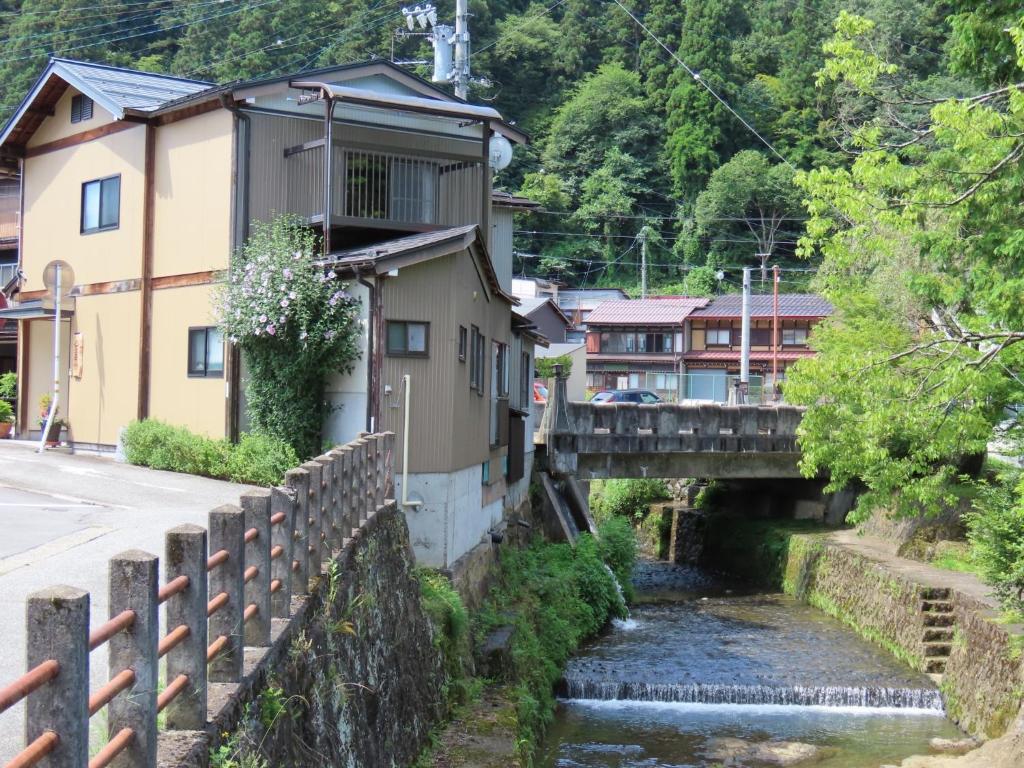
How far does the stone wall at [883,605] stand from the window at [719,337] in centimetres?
2782

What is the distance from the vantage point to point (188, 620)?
5695 millimetres

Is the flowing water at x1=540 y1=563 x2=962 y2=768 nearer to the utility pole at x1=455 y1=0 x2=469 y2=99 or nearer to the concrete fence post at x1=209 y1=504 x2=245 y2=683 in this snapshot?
the concrete fence post at x1=209 y1=504 x2=245 y2=683

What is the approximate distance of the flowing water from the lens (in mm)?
16156

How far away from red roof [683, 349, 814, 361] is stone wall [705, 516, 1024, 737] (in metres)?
26.5

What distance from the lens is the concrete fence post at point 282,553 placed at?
7.91 meters

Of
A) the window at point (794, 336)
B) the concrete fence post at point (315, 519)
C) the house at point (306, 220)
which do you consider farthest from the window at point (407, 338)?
the window at point (794, 336)

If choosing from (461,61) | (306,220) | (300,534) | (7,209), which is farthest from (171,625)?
(7,209)

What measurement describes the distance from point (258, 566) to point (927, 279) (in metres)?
10.4

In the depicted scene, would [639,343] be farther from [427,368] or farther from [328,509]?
[328,509]

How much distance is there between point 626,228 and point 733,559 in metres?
45.7

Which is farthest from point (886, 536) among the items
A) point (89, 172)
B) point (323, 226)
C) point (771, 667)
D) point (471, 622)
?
point (89, 172)

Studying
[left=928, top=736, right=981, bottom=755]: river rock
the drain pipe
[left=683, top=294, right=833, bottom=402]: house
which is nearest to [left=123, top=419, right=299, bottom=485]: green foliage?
the drain pipe

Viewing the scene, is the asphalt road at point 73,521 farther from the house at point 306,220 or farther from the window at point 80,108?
the window at point 80,108

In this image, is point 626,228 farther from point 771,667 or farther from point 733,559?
point 771,667
